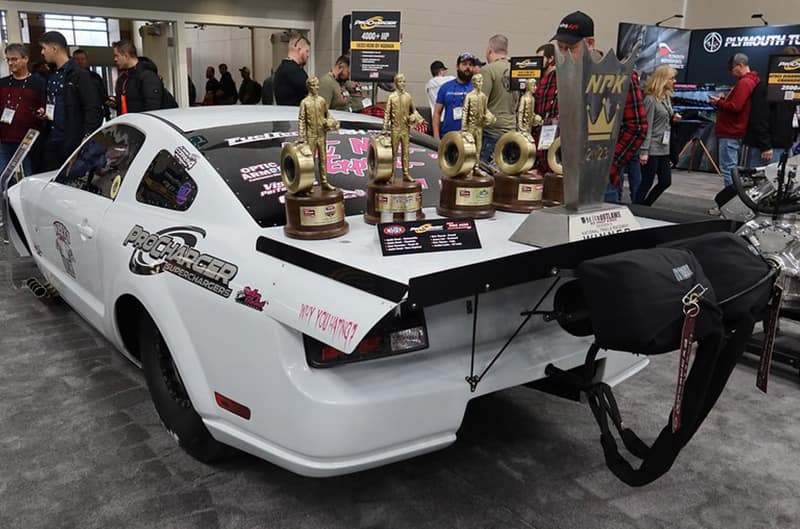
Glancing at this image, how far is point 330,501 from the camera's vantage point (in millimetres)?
2307

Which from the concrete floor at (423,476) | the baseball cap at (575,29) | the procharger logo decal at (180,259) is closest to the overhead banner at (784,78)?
the baseball cap at (575,29)

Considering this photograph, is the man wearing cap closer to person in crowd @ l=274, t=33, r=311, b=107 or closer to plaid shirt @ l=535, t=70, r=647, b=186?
plaid shirt @ l=535, t=70, r=647, b=186

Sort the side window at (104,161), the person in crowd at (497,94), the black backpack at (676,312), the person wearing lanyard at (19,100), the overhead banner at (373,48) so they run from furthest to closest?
the overhead banner at (373,48) → the person in crowd at (497,94) → the person wearing lanyard at (19,100) → the side window at (104,161) → the black backpack at (676,312)

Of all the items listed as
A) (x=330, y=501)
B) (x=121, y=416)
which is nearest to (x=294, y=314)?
(x=330, y=501)

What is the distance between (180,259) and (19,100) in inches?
186

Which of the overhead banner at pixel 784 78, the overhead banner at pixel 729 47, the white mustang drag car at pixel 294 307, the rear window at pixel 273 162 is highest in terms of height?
the overhead banner at pixel 729 47

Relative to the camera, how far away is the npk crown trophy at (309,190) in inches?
84.7

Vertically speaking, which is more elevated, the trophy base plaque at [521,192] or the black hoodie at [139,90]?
the black hoodie at [139,90]

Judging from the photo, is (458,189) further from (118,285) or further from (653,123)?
(653,123)

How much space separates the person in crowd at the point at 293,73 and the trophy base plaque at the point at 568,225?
3.96 m

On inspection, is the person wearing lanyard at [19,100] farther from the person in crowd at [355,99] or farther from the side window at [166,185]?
the side window at [166,185]

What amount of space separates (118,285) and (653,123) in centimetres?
563

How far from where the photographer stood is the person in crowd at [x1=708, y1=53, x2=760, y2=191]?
8.06 meters

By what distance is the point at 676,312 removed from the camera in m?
1.60
